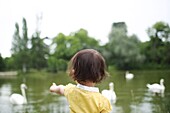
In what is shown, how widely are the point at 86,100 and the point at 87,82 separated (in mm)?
43

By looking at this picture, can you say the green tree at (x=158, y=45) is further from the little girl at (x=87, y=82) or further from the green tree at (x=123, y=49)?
the little girl at (x=87, y=82)

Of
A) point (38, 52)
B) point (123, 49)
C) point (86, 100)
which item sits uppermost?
point (86, 100)

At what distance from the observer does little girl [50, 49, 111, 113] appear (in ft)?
2.89

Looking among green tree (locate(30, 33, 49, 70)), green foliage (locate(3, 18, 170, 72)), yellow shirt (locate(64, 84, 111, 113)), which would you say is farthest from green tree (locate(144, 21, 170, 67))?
yellow shirt (locate(64, 84, 111, 113))

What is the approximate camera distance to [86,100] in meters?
0.90

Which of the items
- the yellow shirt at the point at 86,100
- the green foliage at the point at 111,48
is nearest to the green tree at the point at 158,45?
the green foliage at the point at 111,48

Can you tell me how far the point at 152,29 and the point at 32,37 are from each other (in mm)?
6012

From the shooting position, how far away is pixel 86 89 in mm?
906

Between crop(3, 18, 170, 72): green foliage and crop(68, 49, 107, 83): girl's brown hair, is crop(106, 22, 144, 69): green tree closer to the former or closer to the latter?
crop(3, 18, 170, 72): green foliage

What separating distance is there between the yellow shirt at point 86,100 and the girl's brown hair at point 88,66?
0.03 meters

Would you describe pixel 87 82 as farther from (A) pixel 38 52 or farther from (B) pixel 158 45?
(B) pixel 158 45

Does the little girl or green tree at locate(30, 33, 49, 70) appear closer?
the little girl

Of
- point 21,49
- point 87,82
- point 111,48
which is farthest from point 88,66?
point 111,48

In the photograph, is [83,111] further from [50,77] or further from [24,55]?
[50,77]
